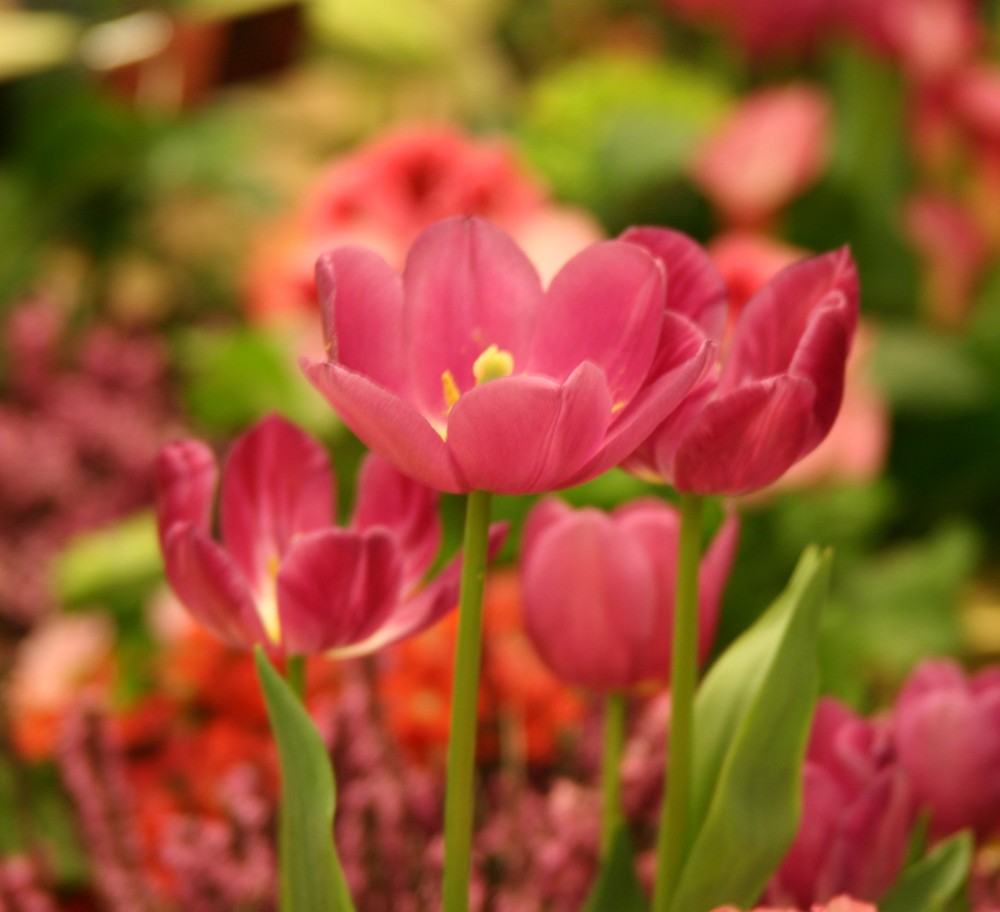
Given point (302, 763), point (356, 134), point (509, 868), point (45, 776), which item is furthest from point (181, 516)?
point (356, 134)

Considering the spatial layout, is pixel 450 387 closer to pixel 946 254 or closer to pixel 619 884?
pixel 619 884

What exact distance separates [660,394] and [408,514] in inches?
3.6

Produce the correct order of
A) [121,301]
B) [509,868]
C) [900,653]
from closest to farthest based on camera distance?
[509,868] → [900,653] → [121,301]

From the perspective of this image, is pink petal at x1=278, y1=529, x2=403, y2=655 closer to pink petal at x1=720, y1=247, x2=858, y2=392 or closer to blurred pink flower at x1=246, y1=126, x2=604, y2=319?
pink petal at x1=720, y1=247, x2=858, y2=392

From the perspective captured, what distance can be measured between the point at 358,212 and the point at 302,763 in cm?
49

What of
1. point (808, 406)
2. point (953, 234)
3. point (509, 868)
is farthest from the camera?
point (953, 234)

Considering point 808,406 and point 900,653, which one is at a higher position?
point 808,406

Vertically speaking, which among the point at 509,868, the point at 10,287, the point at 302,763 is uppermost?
the point at 302,763

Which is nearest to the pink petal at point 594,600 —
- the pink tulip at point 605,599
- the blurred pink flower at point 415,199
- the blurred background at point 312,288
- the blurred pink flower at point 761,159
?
the pink tulip at point 605,599

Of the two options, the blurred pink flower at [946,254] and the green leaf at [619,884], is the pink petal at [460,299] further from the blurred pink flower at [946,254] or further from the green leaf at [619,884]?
the blurred pink flower at [946,254]

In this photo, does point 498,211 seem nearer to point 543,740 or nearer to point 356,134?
point 543,740

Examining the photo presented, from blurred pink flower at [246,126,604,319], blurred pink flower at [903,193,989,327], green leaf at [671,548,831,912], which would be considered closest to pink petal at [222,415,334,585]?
green leaf at [671,548,831,912]

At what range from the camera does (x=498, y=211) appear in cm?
71

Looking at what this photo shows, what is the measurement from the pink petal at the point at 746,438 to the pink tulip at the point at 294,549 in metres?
0.06
